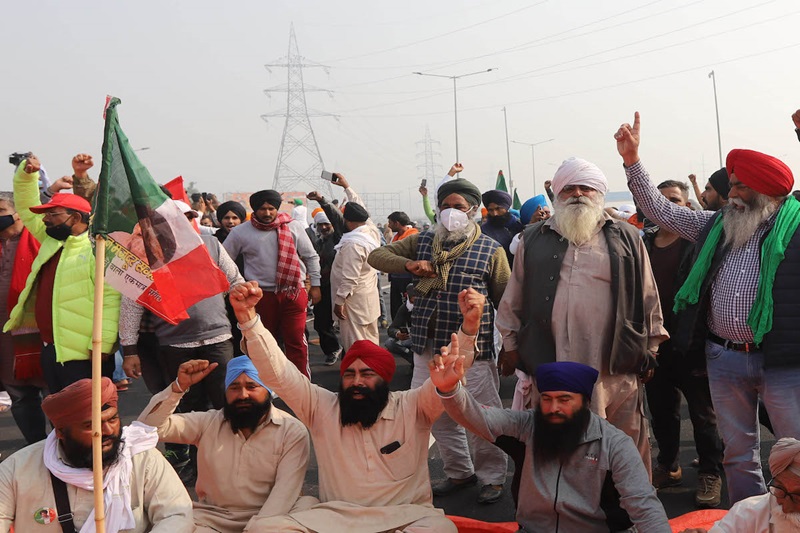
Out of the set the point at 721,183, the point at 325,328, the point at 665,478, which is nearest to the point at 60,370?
the point at 665,478

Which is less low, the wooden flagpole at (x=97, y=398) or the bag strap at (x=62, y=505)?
the wooden flagpole at (x=97, y=398)

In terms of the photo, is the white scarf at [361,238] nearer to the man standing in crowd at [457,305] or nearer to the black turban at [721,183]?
the man standing in crowd at [457,305]

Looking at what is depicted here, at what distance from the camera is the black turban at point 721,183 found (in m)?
5.17

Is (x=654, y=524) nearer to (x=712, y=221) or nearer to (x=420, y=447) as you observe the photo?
(x=420, y=447)

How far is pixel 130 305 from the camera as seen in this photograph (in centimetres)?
527

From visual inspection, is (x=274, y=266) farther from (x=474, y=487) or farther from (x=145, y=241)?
(x=145, y=241)

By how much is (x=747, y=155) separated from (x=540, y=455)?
1775 millimetres

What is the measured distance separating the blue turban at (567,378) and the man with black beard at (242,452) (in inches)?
53.8

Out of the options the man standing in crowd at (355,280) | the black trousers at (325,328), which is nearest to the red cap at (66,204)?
the man standing in crowd at (355,280)

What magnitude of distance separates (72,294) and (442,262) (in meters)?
2.43

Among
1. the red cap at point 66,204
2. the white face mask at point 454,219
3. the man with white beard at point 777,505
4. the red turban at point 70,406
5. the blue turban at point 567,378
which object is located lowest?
the man with white beard at point 777,505

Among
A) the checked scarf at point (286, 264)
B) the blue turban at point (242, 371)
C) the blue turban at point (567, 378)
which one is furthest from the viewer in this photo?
the checked scarf at point (286, 264)

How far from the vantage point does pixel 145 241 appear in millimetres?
3289

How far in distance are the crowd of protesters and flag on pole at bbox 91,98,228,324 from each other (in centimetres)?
8
